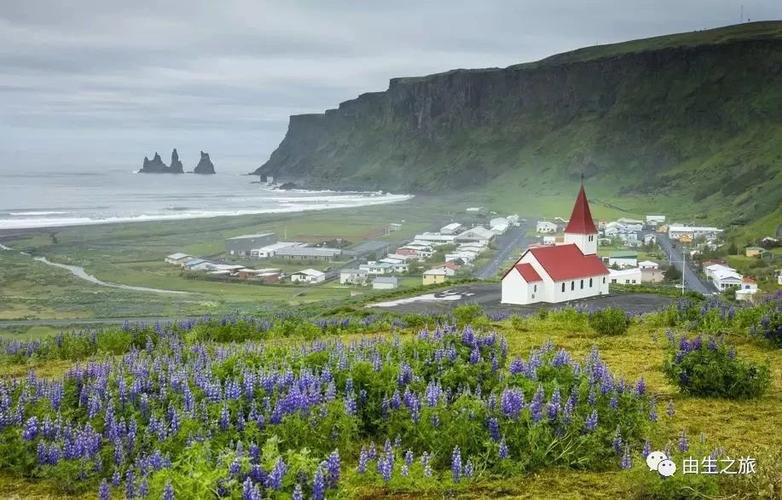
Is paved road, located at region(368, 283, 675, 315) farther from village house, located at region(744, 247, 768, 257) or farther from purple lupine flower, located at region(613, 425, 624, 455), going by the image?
village house, located at region(744, 247, 768, 257)

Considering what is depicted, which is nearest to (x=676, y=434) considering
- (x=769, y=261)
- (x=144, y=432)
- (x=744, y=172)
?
(x=144, y=432)

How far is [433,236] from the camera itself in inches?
3620

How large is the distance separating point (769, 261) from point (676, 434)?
2737 inches

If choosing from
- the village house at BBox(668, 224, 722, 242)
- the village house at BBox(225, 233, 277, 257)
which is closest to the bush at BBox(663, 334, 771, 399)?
the village house at BBox(225, 233, 277, 257)

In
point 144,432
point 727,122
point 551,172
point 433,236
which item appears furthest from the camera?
point 551,172

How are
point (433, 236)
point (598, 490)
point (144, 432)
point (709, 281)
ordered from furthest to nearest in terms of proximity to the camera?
point (433, 236)
point (709, 281)
point (144, 432)
point (598, 490)

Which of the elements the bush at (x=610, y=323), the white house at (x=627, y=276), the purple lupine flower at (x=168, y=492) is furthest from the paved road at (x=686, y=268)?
the purple lupine flower at (x=168, y=492)

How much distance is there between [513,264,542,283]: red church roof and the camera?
1436 inches

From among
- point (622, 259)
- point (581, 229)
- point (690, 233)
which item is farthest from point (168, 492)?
point (690, 233)

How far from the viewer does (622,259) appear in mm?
73375

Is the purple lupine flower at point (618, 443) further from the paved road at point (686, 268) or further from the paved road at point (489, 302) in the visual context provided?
the paved road at point (686, 268)

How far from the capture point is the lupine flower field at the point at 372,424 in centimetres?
565

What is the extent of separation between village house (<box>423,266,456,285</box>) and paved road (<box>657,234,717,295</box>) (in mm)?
18289

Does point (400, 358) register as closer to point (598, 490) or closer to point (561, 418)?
point (561, 418)
